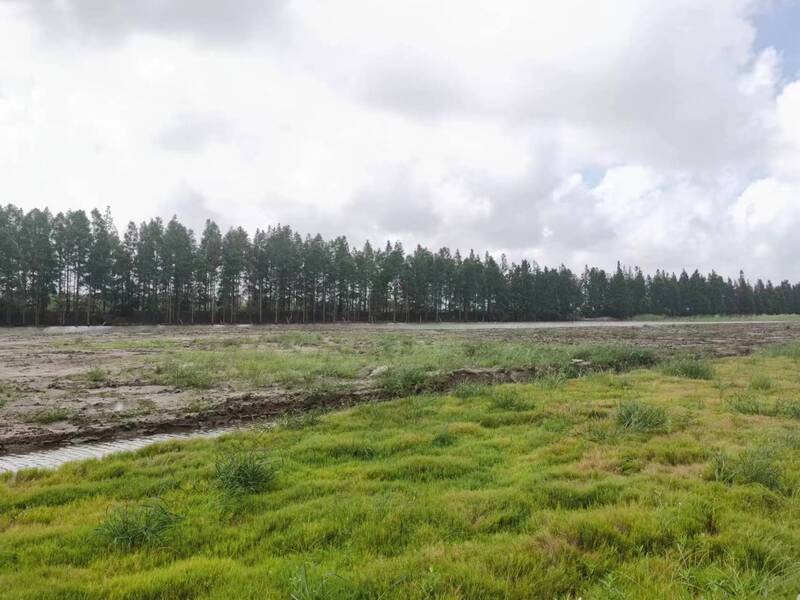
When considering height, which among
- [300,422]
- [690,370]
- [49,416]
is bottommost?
[49,416]

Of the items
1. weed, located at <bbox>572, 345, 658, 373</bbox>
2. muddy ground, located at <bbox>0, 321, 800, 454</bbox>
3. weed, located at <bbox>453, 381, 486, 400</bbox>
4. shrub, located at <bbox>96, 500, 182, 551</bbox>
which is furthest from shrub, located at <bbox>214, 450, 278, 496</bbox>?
weed, located at <bbox>572, 345, 658, 373</bbox>

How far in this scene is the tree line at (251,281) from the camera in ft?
246

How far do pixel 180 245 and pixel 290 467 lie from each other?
87.3m

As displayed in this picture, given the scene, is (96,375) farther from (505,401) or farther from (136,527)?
(505,401)

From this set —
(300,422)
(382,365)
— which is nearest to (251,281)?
(382,365)

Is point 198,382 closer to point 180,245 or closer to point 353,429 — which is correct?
point 353,429

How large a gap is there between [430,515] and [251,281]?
96235 mm

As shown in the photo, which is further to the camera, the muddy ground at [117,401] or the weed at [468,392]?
the weed at [468,392]

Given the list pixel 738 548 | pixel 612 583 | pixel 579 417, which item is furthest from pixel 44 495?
pixel 579 417

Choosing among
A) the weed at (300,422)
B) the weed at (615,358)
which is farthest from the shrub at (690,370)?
the weed at (300,422)

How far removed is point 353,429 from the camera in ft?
34.7

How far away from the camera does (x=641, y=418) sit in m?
9.98

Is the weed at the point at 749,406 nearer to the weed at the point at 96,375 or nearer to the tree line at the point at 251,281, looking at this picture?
the weed at the point at 96,375

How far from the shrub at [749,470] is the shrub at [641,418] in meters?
2.39
